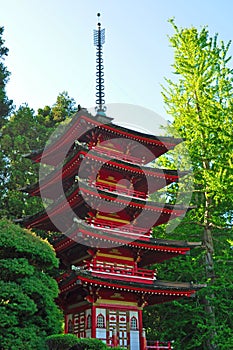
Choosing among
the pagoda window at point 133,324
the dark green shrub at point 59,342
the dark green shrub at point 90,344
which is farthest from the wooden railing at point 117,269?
the dark green shrub at point 59,342

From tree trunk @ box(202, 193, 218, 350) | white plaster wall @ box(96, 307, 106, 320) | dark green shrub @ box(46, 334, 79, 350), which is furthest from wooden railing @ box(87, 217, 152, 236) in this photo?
dark green shrub @ box(46, 334, 79, 350)

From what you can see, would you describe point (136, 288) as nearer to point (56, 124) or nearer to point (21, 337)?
point (21, 337)

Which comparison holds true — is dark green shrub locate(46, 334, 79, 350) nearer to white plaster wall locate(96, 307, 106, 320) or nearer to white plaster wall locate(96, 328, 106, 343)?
white plaster wall locate(96, 328, 106, 343)

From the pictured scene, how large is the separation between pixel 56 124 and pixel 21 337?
23.1 metres

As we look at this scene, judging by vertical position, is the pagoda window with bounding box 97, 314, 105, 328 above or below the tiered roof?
below

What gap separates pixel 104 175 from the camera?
65.2 feet

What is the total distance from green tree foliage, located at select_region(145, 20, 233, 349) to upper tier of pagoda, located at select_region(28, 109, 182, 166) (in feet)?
6.41

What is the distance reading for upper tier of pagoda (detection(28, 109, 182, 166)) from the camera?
19.4 metres

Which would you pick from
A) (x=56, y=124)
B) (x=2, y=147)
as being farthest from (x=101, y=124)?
(x=56, y=124)

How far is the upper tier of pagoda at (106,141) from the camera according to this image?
19.4m

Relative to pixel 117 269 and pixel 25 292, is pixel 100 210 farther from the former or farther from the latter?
pixel 25 292

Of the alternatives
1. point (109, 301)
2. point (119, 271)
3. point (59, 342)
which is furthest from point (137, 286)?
point (59, 342)

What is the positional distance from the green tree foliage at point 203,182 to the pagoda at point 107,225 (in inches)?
76.6

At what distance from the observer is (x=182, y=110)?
2350 cm
